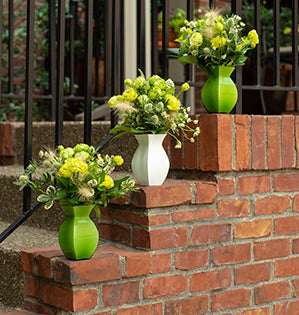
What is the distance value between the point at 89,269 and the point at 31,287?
0.28 m

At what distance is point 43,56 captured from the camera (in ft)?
14.7

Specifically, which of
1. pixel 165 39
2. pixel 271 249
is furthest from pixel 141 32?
pixel 271 249

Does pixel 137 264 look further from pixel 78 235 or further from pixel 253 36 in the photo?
pixel 253 36

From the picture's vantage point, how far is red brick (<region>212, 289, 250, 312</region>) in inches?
75.2

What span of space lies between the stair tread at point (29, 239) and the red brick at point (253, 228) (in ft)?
2.03

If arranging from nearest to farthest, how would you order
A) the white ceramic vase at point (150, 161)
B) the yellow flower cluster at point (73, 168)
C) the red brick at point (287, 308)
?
1. the yellow flower cluster at point (73, 168)
2. the white ceramic vase at point (150, 161)
3. the red brick at point (287, 308)

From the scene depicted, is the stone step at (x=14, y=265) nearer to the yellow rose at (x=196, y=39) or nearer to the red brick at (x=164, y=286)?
the red brick at (x=164, y=286)

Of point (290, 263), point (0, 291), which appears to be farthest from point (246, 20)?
point (0, 291)

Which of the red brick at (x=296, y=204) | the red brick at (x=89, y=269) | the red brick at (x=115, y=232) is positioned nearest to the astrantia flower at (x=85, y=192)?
the red brick at (x=89, y=269)

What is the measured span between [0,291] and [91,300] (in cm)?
51

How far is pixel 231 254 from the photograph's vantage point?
1.94m

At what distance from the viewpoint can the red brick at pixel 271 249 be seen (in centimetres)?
200

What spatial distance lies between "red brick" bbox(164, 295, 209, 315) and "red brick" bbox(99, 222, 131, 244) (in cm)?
24

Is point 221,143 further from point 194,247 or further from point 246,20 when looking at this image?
point 246,20
